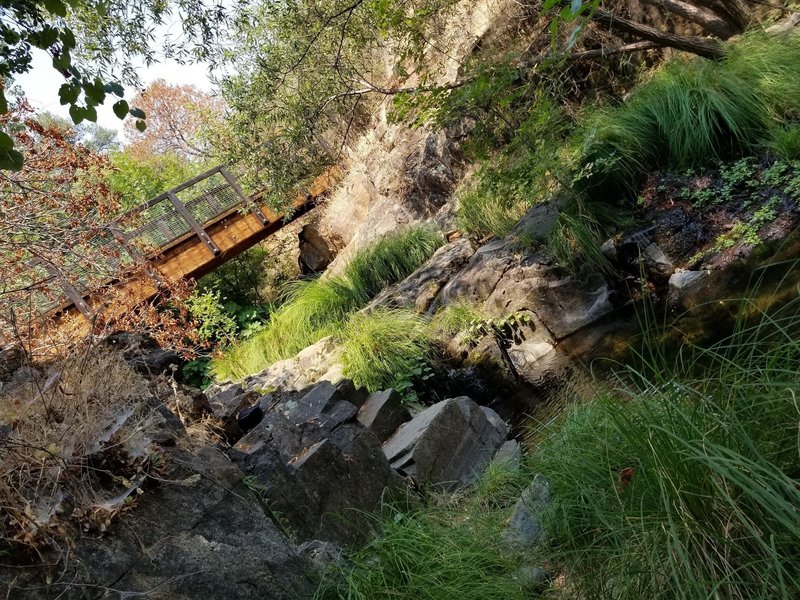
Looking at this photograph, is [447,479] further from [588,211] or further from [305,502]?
[588,211]

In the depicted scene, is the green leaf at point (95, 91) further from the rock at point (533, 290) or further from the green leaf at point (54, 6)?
the rock at point (533, 290)

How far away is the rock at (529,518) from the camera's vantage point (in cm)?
273

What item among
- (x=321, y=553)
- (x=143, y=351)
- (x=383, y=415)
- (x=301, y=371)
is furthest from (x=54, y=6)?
(x=301, y=371)

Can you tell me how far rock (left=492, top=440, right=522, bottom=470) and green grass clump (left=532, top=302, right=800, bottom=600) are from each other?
59.2 inches

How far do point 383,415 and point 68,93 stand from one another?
379cm

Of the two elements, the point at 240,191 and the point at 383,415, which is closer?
the point at 383,415

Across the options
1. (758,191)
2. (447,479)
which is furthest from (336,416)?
Answer: (758,191)

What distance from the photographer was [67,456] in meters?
2.19

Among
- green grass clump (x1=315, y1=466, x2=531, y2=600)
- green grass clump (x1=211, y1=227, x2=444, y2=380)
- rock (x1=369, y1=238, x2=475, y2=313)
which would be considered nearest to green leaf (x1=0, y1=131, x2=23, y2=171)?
green grass clump (x1=315, y1=466, x2=531, y2=600)

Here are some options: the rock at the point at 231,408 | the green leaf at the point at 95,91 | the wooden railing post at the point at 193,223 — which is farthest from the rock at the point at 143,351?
the wooden railing post at the point at 193,223

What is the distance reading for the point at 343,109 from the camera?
10570mm

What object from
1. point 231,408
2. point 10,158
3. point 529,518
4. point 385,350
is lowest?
point 529,518

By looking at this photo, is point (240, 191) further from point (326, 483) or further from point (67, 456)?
point (67, 456)

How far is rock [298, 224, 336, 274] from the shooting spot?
51.0ft
